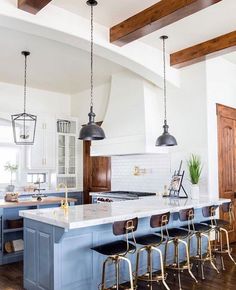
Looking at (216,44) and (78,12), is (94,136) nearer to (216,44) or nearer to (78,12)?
(78,12)

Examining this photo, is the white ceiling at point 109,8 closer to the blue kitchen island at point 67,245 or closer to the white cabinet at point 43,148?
the blue kitchen island at point 67,245

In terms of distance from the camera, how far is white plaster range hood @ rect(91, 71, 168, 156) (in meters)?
5.92

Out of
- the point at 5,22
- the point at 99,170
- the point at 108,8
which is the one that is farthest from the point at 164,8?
the point at 99,170

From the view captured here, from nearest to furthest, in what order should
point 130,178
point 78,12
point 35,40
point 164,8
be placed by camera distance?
point 164,8 → point 78,12 → point 35,40 → point 130,178

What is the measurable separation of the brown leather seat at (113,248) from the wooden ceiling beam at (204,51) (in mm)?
3220

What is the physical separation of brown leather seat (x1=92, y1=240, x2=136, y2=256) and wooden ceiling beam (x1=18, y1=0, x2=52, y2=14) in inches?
104

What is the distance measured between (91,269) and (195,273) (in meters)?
1.54

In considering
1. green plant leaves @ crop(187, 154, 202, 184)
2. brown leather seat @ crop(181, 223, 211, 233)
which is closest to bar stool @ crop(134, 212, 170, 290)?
brown leather seat @ crop(181, 223, 211, 233)

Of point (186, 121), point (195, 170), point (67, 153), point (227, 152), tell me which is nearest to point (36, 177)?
point (67, 153)

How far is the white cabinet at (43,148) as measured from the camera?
712cm

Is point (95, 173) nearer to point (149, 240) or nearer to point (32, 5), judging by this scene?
point (149, 240)

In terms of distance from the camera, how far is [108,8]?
3926 mm

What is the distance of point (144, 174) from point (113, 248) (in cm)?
317

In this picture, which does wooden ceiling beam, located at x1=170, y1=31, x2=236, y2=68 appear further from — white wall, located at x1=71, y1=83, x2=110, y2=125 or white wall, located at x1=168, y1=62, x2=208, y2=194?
white wall, located at x1=71, y1=83, x2=110, y2=125
